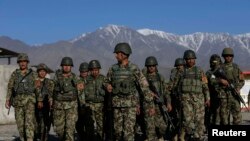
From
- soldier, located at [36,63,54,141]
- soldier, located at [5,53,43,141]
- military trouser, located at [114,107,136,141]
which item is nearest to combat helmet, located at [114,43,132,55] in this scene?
military trouser, located at [114,107,136,141]

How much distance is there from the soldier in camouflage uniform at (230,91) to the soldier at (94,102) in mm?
3044

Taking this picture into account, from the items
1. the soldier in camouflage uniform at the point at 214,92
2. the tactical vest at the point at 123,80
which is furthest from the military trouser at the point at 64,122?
the soldier in camouflage uniform at the point at 214,92

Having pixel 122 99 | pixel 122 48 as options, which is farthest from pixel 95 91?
pixel 122 48

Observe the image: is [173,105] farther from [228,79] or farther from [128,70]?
[128,70]

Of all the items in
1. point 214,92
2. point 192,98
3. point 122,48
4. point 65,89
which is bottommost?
point 192,98

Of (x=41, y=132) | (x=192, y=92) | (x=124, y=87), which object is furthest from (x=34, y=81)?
(x=192, y=92)

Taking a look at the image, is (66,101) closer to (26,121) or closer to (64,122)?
(64,122)

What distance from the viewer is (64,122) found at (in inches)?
443

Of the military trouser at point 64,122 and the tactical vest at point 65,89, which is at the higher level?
the tactical vest at point 65,89

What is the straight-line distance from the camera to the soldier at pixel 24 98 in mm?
11438

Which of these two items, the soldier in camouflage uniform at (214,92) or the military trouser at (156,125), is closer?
the military trouser at (156,125)

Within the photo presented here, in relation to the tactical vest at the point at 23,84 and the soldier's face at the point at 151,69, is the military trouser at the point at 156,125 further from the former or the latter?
the tactical vest at the point at 23,84

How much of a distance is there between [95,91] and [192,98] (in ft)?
8.22

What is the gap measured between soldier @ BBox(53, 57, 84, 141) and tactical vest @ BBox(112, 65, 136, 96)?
57.2 inches
